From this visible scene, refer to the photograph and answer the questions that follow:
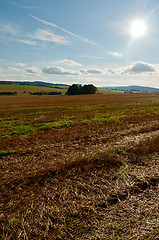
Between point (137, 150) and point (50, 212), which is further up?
point (137, 150)

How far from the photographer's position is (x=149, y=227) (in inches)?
143

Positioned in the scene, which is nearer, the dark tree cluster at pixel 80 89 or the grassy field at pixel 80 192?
the grassy field at pixel 80 192

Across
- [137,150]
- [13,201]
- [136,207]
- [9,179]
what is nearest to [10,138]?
[9,179]

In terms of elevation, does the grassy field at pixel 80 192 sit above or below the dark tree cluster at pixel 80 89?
below

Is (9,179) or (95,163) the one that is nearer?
(9,179)

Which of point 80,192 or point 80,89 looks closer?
point 80,192

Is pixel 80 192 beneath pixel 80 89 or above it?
beneath

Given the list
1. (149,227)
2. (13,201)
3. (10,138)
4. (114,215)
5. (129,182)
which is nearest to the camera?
(149,227)

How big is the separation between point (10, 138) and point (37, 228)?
31.4ft

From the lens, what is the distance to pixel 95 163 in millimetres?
7043

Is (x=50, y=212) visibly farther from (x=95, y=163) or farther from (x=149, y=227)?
(x=95, y=163)

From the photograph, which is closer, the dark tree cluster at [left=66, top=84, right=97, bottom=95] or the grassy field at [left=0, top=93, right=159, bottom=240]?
the grassy field at [left=0, top=93, right=159, bottom=240]

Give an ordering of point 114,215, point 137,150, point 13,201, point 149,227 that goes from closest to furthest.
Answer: point 149,227 < point 114,215 < point 13,201 < point 137,150

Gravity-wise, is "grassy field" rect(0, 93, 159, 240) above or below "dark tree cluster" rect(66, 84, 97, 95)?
below
